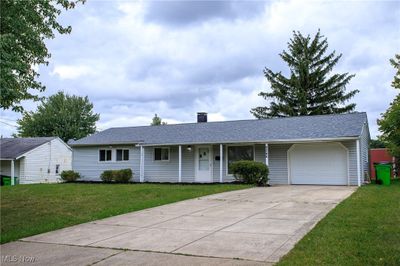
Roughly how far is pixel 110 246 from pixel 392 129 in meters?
20.0

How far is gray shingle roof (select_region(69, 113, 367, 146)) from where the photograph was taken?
19.1m

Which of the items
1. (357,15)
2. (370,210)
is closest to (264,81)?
(357,15)

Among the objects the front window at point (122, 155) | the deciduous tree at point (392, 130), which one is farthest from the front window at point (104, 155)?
the deciduous tree at point (392, 130)

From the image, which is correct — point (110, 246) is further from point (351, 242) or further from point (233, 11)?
point (233, 11)

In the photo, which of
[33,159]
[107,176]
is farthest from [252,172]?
[33,159]

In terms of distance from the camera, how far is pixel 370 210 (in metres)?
9.16

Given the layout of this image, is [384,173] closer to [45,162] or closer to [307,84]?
[307,84]

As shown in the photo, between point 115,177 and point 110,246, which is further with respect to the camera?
point 115,177

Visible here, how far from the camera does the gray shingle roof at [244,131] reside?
19125 mm

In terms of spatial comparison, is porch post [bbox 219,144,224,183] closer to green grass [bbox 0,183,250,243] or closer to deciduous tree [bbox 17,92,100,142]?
green grass [bbox 0,183,250,243]

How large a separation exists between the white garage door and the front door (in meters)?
4.47

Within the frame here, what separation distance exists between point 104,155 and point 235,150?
8544 millimetres

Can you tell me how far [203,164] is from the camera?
22375 millimetres

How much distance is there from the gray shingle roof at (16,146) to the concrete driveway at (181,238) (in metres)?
24.5
